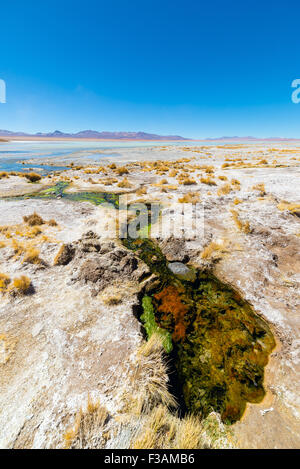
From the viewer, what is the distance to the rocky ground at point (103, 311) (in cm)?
316

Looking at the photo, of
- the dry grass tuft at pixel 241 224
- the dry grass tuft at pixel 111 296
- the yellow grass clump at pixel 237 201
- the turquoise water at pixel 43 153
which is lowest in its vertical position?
the dry grass tuft at pixel 111 296

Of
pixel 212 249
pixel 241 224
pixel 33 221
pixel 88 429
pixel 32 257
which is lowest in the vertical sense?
pixel 88 429

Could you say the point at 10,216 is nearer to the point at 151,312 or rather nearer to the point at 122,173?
the point at 151,312

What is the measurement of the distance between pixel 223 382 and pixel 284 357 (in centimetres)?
156

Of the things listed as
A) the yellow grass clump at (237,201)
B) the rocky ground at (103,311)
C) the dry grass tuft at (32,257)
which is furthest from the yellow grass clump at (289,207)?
the dry grass tuft at (32,257)

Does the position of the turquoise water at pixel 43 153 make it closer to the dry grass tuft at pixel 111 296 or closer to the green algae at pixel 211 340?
the dry grass tuft at pixel 111 296

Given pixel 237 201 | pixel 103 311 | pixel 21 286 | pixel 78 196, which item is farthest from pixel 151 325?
pixel 78 196

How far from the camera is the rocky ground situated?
3.16 metres

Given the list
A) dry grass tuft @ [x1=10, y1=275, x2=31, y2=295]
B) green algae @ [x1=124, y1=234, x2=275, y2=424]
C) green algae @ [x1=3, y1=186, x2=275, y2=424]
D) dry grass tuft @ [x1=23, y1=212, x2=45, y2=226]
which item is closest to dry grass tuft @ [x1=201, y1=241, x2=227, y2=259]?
green algae @ [x1=3, y1=186, x2=275, y2=424]

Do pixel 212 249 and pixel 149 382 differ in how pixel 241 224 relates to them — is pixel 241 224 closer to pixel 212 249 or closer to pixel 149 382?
pixel 212 249

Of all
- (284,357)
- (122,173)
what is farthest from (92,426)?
(122,173)

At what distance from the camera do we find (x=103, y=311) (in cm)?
521

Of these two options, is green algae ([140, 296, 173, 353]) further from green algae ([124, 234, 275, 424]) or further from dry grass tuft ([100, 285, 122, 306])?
dry grass tuft ([100, 285, 122, 306])

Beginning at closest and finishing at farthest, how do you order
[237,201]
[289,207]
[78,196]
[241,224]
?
1. [241,224]
2. [289,207]
3. [237,201]
4. [78,196]
